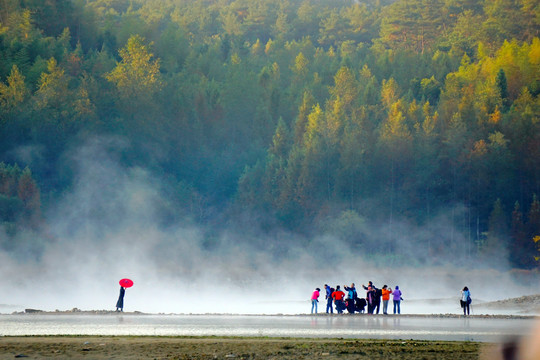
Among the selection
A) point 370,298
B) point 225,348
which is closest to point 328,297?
point 370,298

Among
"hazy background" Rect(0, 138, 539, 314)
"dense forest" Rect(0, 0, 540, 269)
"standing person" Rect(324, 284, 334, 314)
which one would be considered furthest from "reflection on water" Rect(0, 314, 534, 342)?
"dense forest" Rect(0, 0, 540, 269)

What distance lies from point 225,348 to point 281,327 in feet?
29.7

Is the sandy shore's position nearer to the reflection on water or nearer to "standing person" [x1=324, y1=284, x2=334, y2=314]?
the reflection on water

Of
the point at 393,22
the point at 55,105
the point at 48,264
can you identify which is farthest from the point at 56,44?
the point at 393,22

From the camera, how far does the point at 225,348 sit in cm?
1853

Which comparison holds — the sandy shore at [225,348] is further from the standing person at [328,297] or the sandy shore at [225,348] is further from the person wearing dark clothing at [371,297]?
the standing person at [328,297]

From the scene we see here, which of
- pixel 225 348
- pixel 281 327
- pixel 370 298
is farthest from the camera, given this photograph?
pixel 370 298

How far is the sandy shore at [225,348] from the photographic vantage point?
1675 centimetres

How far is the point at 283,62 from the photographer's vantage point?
415 feet

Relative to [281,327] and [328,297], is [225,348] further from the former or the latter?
[328,297]

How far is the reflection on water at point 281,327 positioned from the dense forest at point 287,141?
46.5m

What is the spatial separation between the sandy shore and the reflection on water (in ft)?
7.44

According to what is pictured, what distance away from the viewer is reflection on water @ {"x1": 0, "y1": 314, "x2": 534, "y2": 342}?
23.5 m

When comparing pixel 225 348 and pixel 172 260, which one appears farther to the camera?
pixel 172 260
